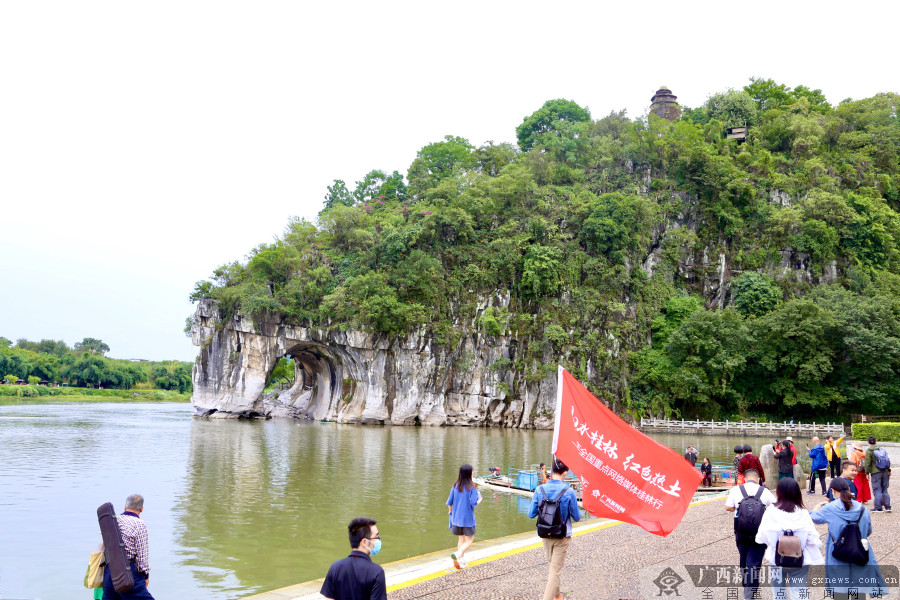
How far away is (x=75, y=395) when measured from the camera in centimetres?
7462

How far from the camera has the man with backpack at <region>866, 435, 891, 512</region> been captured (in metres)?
11.2

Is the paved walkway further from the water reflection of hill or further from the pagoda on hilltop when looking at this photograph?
the pagoda on hilltop

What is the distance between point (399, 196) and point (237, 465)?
132ft

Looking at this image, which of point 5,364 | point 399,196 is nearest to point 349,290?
point 399,196

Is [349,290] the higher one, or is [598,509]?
[349,290]

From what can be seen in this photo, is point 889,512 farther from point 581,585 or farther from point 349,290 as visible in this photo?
point 349,290

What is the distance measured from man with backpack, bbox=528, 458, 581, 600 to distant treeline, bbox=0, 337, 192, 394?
83882mm

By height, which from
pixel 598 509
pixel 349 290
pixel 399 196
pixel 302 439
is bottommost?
pixel 302 439

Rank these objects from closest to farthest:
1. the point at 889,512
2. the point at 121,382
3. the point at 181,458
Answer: the point at 889,512, the point at 181,458, the point at 121,382

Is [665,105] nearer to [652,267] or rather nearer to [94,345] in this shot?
[652,267]

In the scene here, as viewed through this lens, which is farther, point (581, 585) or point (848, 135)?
point (848, 135)

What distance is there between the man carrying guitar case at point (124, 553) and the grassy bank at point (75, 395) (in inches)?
2680

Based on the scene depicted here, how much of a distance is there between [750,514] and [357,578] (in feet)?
12.9

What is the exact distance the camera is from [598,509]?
6562 mm
